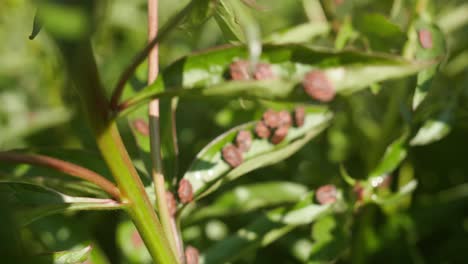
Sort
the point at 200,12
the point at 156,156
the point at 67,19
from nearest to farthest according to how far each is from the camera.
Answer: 1. the point at 67,19
2. the point at 200,12
3. the point at 156,156

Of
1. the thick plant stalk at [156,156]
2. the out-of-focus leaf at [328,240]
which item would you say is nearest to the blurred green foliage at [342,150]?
the out-of-focus leaf at [328,240]

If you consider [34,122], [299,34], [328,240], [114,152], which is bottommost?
[328,240]

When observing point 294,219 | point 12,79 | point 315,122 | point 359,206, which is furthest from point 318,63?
point 12,79

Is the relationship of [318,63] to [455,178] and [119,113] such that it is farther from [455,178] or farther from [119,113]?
[455,178]

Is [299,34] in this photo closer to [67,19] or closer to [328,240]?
[328,240]

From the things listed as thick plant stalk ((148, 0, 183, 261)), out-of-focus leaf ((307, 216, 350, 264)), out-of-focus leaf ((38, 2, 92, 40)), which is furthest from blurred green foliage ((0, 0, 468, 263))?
out-of-focus leaf ((38, 2, 92, 40))

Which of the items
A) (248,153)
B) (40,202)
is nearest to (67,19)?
(40,202)

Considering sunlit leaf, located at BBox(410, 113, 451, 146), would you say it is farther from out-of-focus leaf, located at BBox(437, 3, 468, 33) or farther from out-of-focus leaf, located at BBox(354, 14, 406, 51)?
out-of-focus leaf, located at BBox(437, 3, 468, 33)
